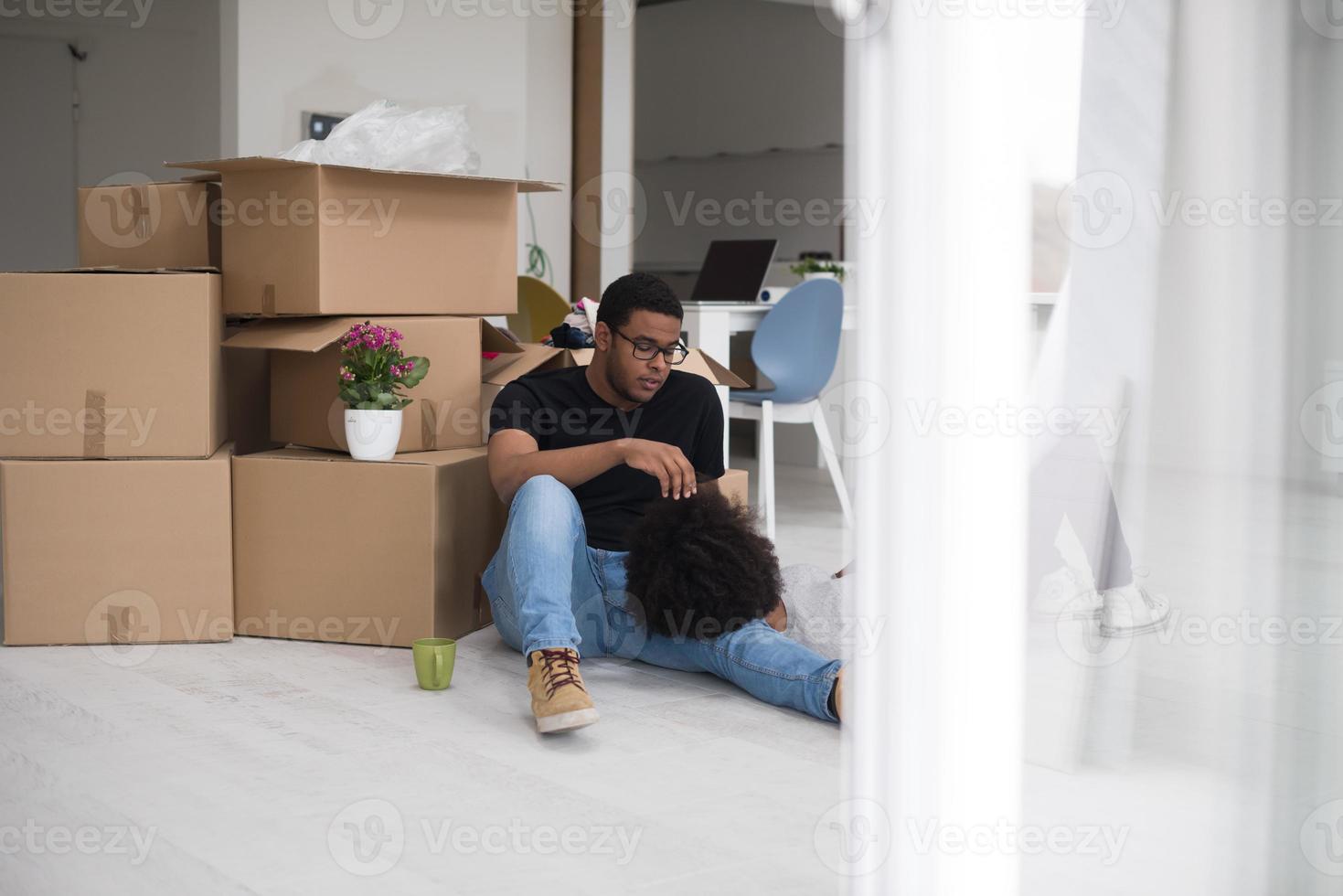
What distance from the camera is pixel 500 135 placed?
5.16 meters

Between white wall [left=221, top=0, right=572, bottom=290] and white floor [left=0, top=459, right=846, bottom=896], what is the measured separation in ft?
8.46

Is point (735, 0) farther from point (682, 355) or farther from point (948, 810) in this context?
point (948, 810)

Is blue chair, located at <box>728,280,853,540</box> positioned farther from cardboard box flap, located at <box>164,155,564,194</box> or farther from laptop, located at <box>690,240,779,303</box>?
cardboard box flap, located at <box>164,155,564,194</box>

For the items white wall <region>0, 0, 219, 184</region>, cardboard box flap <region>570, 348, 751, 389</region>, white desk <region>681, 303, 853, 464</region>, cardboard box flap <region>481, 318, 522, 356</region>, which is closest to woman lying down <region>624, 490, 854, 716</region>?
cardboard box flap <region>570, 348, 751, 389</region>

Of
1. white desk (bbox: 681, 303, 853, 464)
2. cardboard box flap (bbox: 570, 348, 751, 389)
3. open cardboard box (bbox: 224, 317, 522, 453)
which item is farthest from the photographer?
white desk (bbox: 681, 303, 853, 464)

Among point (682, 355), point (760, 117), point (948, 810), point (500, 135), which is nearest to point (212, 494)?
point (682, 355)

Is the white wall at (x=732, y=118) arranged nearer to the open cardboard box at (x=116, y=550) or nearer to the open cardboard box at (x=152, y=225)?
the open cardboard box at (x=152, y=225)

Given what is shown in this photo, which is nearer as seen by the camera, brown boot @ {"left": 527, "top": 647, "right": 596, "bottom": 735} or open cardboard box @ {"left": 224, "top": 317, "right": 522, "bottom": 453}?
brown boot @ {"left": 527, "top": 647, "right": 596, "bottom": 735}

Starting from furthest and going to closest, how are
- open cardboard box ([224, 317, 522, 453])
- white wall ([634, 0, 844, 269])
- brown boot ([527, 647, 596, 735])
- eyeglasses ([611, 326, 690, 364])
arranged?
white wall ([634, 0, 844, 269]), open cardboard box ([224, 317, 522, 453]), eyeglasses ([611, 326, 690, 364]), brown boot ([527, 647, 596, 735])

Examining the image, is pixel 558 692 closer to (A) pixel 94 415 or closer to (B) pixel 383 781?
(B) pixel 383 781

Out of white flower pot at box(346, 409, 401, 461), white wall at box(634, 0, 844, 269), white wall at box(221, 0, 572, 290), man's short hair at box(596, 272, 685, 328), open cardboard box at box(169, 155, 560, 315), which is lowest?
white flower pot at box(346, 409, 401, 461)

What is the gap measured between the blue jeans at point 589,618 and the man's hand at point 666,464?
152 millimetres

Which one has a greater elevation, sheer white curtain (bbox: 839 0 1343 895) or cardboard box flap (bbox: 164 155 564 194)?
cardboard box flap (bbox: 164 155 564 194)

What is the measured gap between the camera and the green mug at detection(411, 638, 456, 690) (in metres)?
2.28
